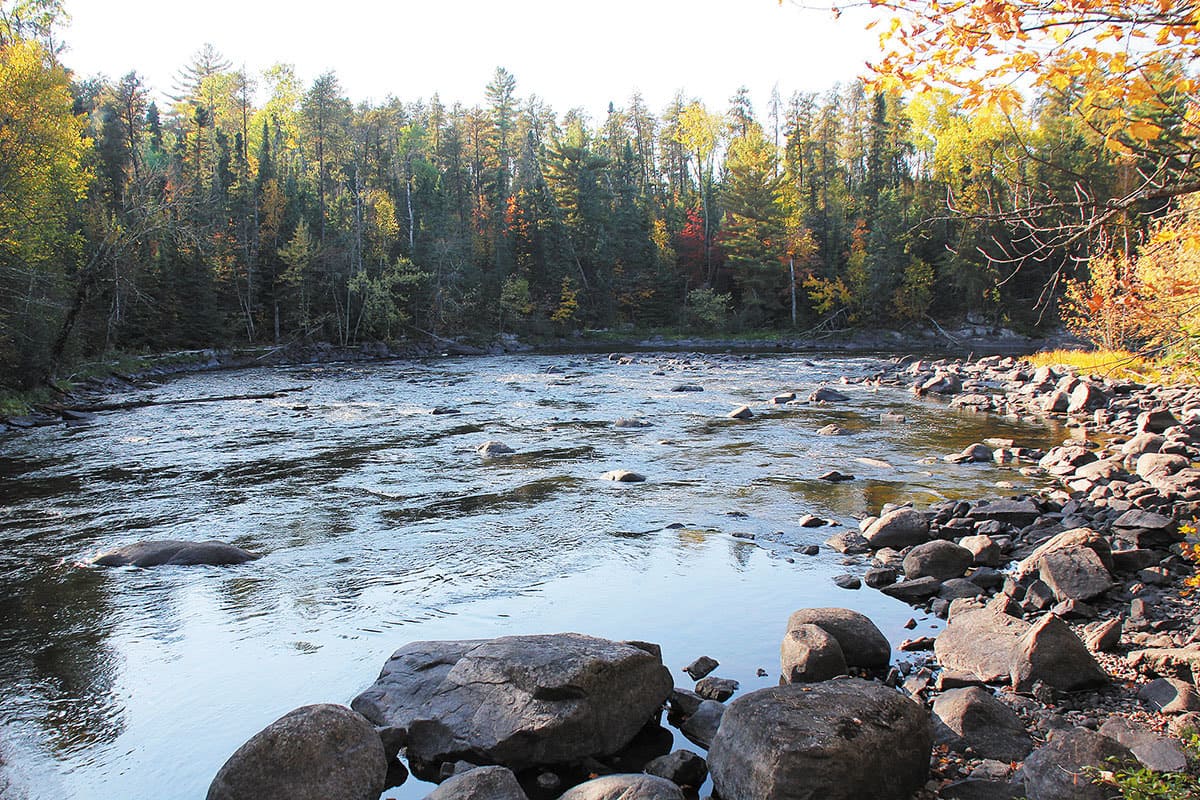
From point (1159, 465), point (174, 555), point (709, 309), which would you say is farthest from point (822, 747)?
point (709, 309)

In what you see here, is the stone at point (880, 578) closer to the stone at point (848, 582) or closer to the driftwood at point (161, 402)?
the stone at point (848, 582)

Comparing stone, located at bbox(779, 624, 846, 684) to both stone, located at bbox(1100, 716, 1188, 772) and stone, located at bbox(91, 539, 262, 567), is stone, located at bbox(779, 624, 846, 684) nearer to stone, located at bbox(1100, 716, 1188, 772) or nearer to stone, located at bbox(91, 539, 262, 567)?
stone, located at bbox(1100, 716, 1188, 772)

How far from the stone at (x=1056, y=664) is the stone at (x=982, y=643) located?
142mm

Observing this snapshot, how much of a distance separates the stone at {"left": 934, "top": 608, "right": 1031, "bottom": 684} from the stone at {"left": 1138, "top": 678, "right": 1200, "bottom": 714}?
2.82ft

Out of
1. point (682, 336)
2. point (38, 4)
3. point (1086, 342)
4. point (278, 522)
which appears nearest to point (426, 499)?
point (278, 522)

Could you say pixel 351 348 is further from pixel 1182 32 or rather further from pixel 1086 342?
pixel 1182 32

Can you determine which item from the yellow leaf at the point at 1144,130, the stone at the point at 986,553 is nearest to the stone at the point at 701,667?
the stone at the point at 986,553

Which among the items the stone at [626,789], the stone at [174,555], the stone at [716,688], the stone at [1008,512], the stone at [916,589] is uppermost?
the stone at [174,555]

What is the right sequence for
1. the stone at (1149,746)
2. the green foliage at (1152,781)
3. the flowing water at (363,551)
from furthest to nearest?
the flowing water at (363,551), the stone at (1149,746), the green foliage at (1152,781)

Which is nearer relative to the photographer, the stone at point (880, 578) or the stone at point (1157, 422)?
the stone at point (880, 578)

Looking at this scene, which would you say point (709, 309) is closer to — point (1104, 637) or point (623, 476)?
point (623, 476)

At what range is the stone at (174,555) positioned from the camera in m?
9.60

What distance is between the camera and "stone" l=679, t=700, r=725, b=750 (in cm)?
554

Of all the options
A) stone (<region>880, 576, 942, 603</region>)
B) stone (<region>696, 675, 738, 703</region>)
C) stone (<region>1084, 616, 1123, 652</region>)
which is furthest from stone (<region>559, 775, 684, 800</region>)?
stone (<region>880, 576, 942, 603</region>)
